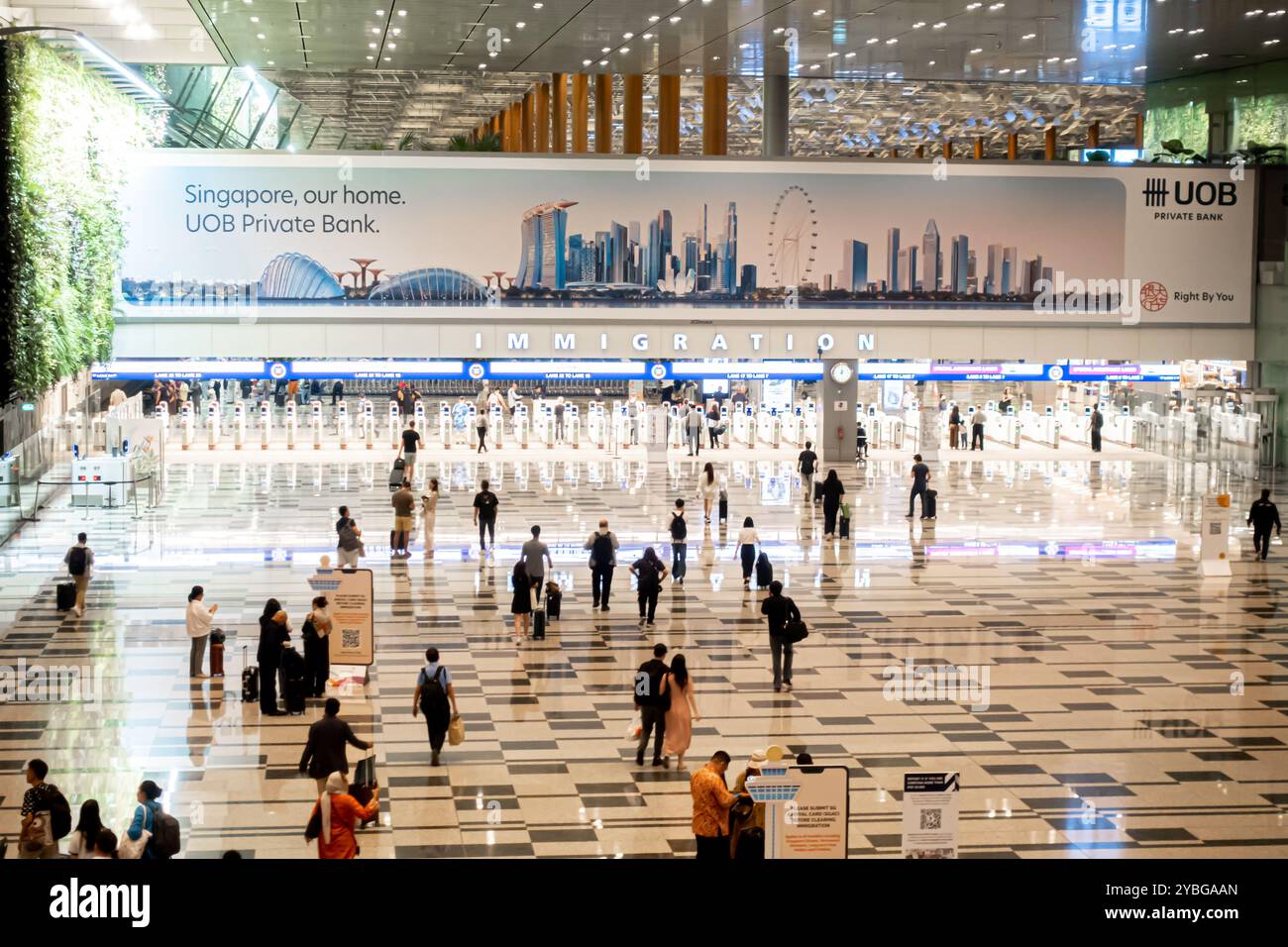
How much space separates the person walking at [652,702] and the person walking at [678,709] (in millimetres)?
57

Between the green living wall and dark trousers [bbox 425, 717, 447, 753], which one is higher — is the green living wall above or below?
above

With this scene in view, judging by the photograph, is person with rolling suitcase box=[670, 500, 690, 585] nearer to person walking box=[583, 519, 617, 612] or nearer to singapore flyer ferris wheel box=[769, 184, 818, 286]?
person walking box=[583, 519, 617, 612]

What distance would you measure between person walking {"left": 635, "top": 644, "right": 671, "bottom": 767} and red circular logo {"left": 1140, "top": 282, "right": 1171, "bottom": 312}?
86.1ft

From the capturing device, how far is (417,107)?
1906 inches

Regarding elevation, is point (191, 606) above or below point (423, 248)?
below

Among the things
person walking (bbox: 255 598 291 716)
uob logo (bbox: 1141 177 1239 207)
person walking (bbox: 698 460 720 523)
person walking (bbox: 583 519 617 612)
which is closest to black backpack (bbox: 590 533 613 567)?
person walking (bbox: 583 519 617 612)

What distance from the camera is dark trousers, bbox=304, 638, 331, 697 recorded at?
15453mm

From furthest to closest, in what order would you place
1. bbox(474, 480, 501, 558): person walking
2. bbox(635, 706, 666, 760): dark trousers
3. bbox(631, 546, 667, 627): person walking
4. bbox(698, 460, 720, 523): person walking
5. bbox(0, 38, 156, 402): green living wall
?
bbox(698, 460, 720, 523): person walking
bbox(0, 38, 156, 402): green living wall
bbox(474, 480, 501, 558): person walking
bbox(631, 546, 667, 627): person walking
bbox(635, 706, 666, 760): dark trousers

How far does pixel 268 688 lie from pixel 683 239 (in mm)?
21239

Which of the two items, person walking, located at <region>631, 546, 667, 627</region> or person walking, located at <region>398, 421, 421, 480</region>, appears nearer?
person walking, located at <region>631, 546, 667, 627</region>

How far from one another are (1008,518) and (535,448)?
1469cm

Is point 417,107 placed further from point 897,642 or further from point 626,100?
point 897,642
